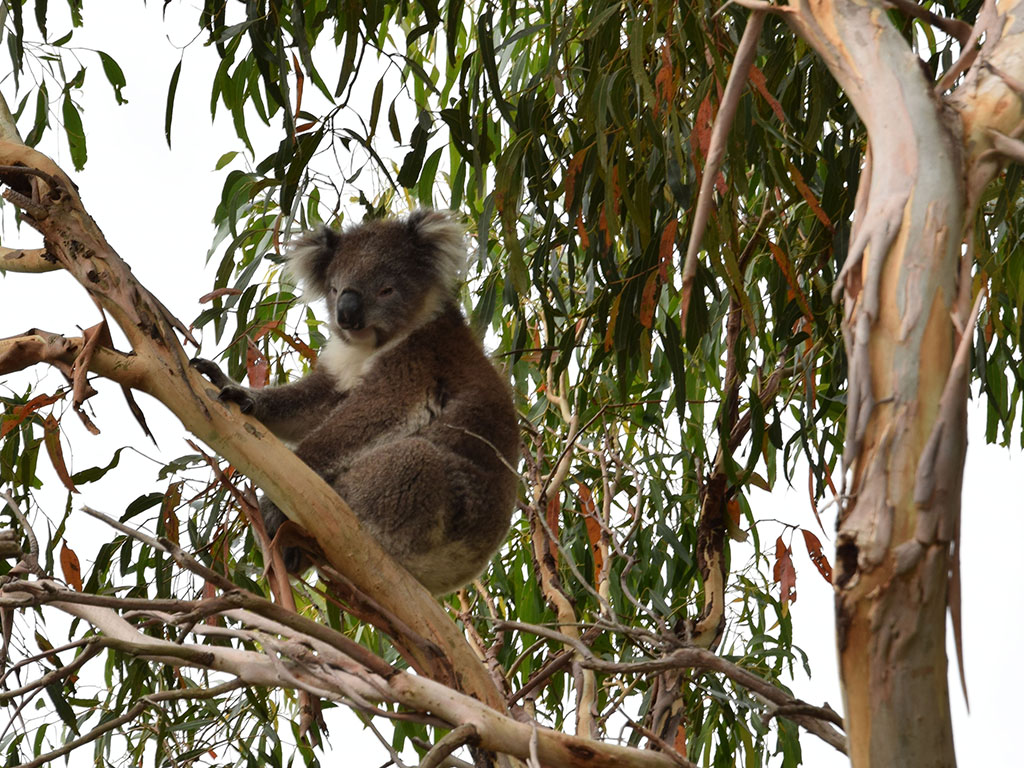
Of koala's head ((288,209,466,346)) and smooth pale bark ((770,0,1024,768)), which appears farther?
koala's head ((288,209,466,346))

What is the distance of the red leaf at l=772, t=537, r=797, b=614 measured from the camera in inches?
77.1

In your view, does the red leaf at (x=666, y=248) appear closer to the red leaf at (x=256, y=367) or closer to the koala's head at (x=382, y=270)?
the red leaf at (x=256, y=367)

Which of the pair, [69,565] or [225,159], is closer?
[69,565]

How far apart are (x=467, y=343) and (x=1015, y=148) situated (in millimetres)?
1655

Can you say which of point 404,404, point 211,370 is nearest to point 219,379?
point 211,370

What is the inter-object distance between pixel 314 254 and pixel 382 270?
0.20 metres

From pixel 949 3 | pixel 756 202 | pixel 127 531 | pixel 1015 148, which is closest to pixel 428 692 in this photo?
pixel 127 531

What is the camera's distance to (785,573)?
1.96 meters

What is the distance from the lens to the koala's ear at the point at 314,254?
2.47m

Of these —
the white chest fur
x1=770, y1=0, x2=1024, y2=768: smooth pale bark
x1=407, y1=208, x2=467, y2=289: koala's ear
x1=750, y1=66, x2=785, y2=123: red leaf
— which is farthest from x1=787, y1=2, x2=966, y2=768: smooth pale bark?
x1=407, y1=208, x2=467, y2=289: koala's ear

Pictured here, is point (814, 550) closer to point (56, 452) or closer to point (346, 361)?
point (346, 361)

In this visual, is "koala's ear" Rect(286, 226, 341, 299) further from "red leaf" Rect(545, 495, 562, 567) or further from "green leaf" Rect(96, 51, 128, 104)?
"red leaf" Rect(545, 495, 562, 567)

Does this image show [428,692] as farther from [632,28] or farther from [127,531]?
[632,28]

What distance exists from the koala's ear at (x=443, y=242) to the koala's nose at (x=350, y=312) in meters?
0.22
